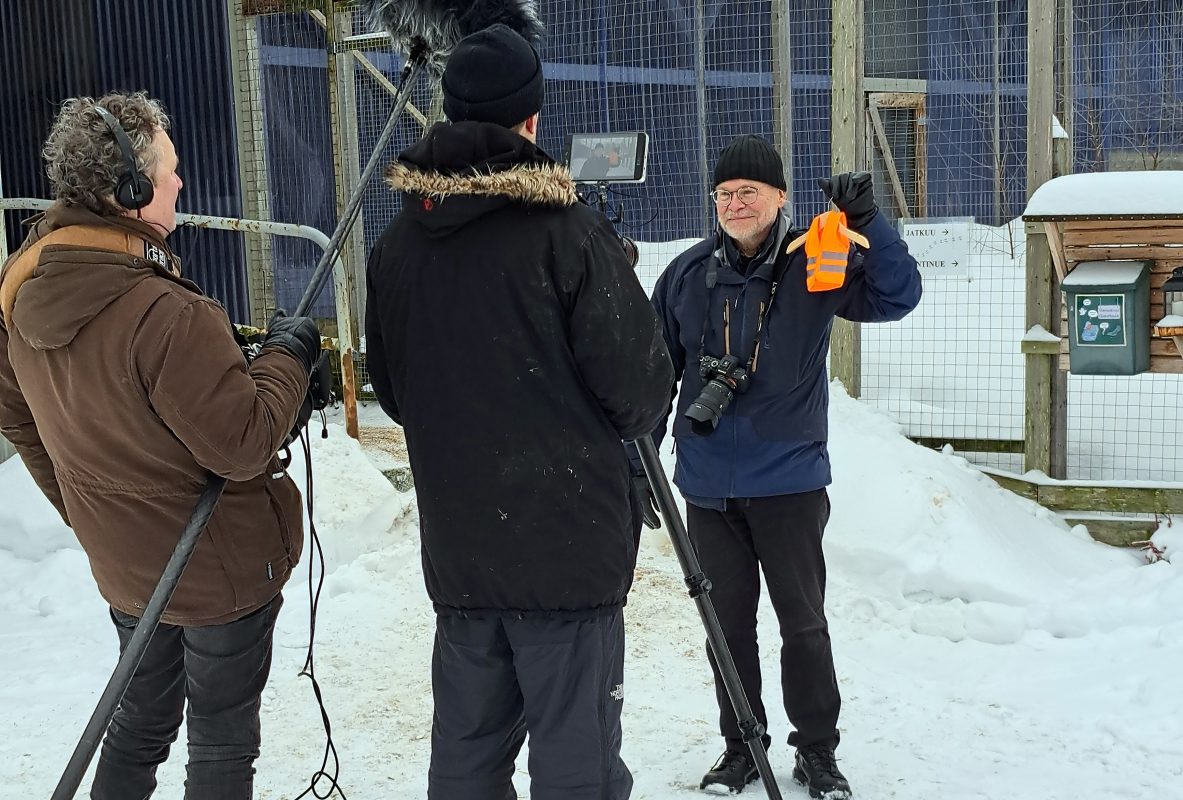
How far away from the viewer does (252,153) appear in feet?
24.8

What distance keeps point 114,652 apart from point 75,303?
256 centimetres

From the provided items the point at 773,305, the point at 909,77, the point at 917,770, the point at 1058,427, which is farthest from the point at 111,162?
the point at 909,77

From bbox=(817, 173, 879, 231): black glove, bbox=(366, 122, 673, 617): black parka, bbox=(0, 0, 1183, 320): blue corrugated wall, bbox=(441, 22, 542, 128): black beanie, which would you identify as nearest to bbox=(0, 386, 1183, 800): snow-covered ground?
bbox=(366, 122, 673, 617): black parka

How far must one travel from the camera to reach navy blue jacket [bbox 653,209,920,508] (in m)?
2.98

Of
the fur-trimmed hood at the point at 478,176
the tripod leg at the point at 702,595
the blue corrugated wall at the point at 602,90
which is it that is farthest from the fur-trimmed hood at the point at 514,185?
the blue corrugated wall at the point at 602,90

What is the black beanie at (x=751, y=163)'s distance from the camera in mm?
3020

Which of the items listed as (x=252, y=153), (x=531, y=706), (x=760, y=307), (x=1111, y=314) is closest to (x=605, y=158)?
(x=760, y=307)

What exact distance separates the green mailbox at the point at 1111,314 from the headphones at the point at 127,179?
360 centimetres

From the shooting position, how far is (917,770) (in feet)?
10.9

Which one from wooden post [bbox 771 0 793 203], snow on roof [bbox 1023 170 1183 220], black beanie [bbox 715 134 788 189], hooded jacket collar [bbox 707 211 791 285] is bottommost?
hooded jacket collar [bbox 707 211 791 285]

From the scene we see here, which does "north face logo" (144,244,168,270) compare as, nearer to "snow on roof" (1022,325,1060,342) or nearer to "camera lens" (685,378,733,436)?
"camera lens" (685,378,733,436)

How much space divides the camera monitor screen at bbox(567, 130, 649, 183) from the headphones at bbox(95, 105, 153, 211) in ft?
7.57

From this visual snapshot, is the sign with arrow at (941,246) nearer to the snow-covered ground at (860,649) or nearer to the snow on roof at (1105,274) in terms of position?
the snow-covered ground at (860,649)

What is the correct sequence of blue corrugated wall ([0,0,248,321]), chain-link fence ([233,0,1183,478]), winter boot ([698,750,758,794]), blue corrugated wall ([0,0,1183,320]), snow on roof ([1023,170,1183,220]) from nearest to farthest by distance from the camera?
1. winter boot ([698,750,758,794])
2. snow on roof ([1023,170,1183,220])
3. chain-link fence ([233,0,1183,478])
4. blue corrugated wall ([0,0,248,321])
5. blue corrugated wall ([0,0,1183,320])
